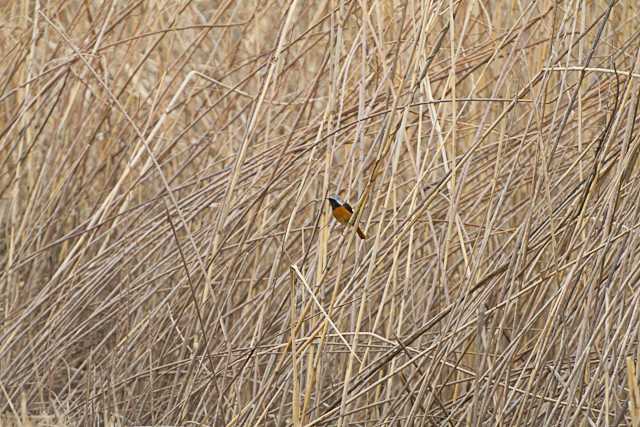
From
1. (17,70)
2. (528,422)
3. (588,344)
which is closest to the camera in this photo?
(588,344)

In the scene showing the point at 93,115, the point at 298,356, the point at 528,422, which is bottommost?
the point at 528,422

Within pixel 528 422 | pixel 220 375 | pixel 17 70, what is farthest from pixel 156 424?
pixel 17 70

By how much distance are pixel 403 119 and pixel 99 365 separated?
0.81 metres

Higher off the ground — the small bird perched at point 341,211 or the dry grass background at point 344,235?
the small bird perched at point 341,211

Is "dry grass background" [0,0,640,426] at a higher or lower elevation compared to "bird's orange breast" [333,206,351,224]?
lower

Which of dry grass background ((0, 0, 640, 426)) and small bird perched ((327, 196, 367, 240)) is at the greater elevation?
small bird perched ((327, 196, 367, 240))

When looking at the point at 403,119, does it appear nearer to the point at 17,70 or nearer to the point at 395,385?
the point at 395,385

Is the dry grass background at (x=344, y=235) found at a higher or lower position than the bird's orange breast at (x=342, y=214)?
lower

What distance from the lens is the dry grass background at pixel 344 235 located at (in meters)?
1.40

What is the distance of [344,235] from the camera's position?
1.34 meters

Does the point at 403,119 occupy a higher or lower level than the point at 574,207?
higher

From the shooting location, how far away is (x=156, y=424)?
5.60 feet

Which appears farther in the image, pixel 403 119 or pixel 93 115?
pixel 93 115

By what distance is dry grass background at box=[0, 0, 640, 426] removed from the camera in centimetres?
140
